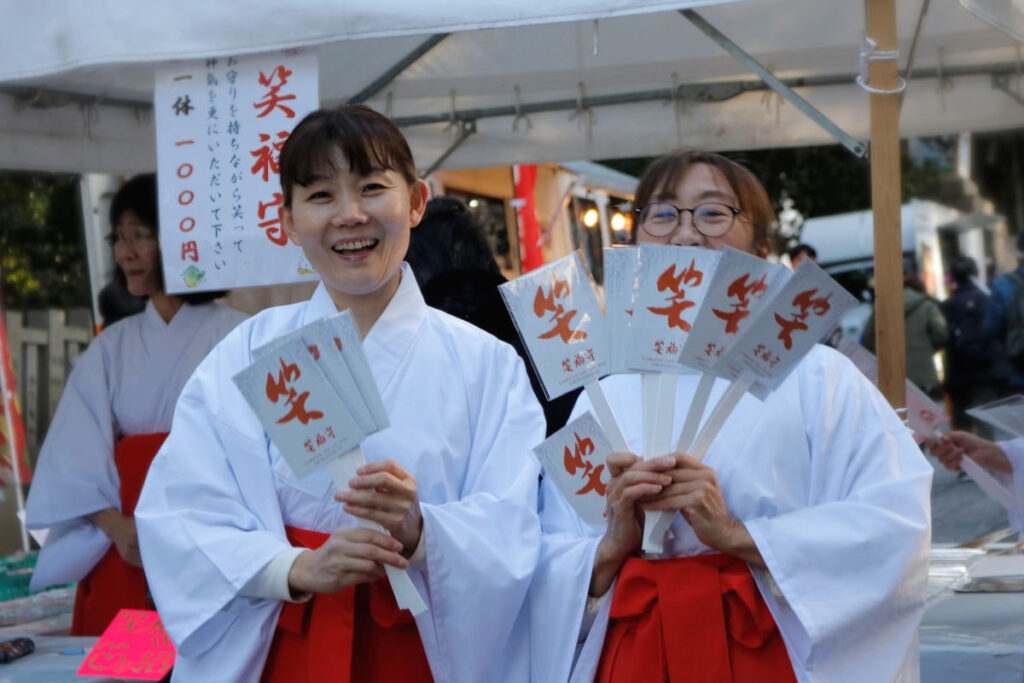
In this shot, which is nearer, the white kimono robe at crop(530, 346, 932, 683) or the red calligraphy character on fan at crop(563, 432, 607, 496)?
the white kimono robe at crop(530, 346, 932, 683)

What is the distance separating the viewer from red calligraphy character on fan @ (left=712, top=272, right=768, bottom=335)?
6.84ft

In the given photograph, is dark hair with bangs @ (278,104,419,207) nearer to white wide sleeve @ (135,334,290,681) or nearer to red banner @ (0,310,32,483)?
white wide sleeve @ (135,334,290,681)

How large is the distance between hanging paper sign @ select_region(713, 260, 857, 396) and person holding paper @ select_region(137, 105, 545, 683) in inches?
18.8

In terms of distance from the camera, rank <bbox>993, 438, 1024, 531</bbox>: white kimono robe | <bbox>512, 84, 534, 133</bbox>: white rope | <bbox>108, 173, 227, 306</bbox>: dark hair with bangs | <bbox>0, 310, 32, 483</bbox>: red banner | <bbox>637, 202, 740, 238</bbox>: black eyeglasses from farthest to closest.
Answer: <bbox>0, 310, 32, 483</bbox>: red banner, <bbox>512, 84, 534, 133</bbox>: white rope, <bbox>108, 173, 227, 306</bbox>: dark hair with bangs, <bbox>993, 438, 1024, 531</bbox>: white kimono robe, <bbox>637, 202, 740, 238</bbox>: black eyeglasses

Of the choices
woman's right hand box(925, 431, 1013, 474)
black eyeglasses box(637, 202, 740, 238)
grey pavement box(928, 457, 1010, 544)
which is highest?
black eyeglasses box(637, 202, 740, 238)

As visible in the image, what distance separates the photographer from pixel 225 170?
3.59 m

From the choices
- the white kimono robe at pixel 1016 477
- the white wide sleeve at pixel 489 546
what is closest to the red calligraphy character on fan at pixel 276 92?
the white wide sleeve at pixel 489 546

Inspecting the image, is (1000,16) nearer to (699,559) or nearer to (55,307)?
(699,559)

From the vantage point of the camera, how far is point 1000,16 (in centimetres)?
314

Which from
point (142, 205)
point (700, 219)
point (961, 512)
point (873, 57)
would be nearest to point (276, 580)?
point (700, 219)

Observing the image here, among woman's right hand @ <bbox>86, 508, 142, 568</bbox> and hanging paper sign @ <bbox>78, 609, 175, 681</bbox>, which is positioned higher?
woman's right hand @ <bbox>86, 508, 142, 568</bbox>

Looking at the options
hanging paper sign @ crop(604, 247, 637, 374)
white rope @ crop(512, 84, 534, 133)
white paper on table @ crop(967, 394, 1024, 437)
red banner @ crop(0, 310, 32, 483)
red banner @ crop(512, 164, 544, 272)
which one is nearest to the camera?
hanging paper sign @ crop(604, 247, 637, 374)

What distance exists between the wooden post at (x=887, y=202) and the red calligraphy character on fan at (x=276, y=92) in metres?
1.52

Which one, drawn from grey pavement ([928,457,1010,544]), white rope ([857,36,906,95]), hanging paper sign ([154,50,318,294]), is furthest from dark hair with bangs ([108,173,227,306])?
grey pavement ([928,457,1010,544])
